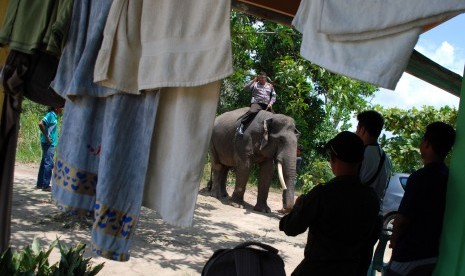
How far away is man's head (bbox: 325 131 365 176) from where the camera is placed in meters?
2.31

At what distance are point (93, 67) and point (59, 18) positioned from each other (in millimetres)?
255

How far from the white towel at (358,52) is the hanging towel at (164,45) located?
262mm

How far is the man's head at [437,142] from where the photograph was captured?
2426 millimetres

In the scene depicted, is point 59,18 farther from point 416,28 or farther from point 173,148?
point 416,28

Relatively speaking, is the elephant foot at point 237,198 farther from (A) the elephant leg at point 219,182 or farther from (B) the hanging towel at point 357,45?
(B) the hanging towel at point 357,45

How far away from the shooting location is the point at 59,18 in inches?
75.1

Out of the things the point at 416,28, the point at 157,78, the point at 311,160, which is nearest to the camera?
the point at 416,28

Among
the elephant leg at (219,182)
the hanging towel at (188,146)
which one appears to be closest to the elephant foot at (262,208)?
the elephant leg at (219,182)

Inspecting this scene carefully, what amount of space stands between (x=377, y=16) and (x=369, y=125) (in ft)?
6.27

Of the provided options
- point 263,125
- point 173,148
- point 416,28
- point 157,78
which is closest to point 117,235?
point 173,148

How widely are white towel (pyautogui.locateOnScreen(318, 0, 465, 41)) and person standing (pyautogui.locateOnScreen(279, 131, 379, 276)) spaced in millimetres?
976

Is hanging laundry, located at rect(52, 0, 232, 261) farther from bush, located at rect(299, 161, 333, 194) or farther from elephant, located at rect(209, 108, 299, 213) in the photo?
bush, located at rect(299, 161, 333, 194)

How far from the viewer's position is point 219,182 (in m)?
11.4

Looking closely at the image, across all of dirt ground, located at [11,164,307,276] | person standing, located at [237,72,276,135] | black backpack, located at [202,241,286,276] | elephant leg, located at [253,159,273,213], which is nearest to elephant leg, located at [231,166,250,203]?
elephant leg, located at [253,159,273,213]
